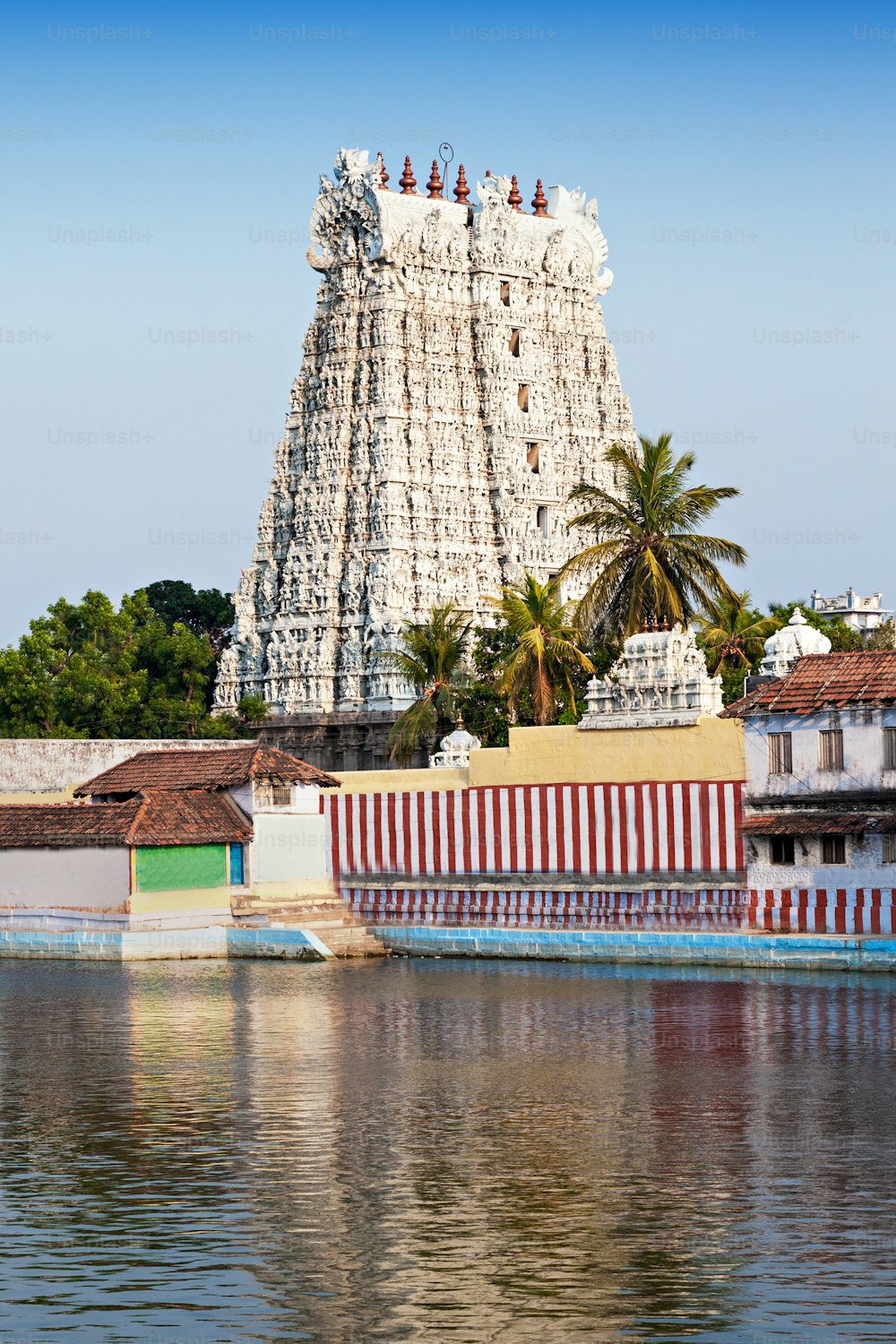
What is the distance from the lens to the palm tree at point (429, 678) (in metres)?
61.4

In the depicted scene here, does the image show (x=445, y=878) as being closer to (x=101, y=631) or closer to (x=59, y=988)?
(x=59, y=988)

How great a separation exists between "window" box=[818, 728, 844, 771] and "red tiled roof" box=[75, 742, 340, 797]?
12339mm

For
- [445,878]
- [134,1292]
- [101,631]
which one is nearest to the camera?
[134,1292]

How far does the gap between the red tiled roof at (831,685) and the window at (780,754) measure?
54cm

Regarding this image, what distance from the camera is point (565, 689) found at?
57.8 meters

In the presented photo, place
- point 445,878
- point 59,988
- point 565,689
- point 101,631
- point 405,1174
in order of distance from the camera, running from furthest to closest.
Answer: point 101,631, point 565,689, point 445,878, point 59,988, point 405,1174

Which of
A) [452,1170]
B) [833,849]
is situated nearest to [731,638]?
[833,849]

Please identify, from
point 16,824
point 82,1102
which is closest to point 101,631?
point 16,824

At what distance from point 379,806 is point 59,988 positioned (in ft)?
36.2

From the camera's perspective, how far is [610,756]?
43.8 m

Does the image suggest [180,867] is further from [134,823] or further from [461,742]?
[461,742]

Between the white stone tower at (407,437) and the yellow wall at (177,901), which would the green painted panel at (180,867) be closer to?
the yellow wall at (177,901)

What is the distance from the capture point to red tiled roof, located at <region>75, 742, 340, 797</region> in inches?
1820

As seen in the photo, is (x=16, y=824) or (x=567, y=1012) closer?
(x=567, y=1012)
